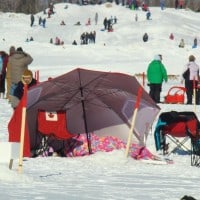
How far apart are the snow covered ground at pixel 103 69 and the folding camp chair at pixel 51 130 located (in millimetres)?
580

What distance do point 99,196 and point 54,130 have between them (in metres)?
3.91

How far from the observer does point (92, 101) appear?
1188 centimetres

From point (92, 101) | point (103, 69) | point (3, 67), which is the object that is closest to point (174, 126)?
point (92, 101)

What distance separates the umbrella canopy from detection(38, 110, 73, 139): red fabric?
0.24 meters

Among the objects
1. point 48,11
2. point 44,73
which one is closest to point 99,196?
point 44,73

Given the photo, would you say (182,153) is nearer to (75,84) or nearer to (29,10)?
(75,84)

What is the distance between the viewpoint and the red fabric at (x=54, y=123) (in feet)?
35.8

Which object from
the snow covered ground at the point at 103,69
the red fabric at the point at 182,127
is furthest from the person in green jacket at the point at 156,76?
the red fabric at the point at 182,127

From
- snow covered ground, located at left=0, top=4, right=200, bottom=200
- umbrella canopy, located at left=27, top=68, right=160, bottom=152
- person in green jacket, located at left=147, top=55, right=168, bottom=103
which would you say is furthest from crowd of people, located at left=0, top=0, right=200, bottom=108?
umbrella canopy, located at left=27, top=68, right=160, bottom=152

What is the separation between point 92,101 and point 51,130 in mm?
1174

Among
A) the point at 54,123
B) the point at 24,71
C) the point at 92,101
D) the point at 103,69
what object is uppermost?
the point at 24,71

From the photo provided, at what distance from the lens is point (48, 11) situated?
7519 centimetres

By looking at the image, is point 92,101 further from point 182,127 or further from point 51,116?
point 182,127

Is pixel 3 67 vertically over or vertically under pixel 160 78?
over
